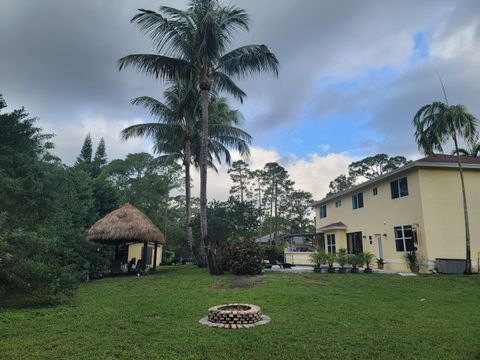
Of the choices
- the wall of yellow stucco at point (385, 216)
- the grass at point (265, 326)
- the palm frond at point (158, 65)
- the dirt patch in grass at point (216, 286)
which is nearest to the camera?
the grass at point (265, 326)

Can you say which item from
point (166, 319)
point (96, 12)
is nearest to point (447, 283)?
point (166, 319)

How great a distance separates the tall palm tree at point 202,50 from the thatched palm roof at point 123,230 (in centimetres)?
358

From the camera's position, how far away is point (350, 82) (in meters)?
15.7

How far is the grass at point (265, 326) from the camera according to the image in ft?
16.4

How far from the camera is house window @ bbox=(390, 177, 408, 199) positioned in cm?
1708

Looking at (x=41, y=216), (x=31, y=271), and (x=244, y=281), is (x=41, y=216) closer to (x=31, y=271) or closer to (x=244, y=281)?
(x=31, y=271)

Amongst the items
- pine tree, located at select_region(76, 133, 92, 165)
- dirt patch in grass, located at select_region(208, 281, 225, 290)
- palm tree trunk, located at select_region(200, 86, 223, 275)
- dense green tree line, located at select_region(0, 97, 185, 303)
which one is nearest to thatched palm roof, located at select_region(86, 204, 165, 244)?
dense green tree line, located at select_region(0, 97, 185, 303)

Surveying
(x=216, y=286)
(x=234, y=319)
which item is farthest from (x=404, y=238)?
(x=234, y=319)

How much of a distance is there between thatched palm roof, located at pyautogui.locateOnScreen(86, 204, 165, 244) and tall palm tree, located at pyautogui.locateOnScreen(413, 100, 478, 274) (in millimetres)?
13918

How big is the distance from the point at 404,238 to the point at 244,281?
9502 mm

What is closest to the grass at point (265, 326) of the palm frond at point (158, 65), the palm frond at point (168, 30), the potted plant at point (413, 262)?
the potted plant at point (413, 262)

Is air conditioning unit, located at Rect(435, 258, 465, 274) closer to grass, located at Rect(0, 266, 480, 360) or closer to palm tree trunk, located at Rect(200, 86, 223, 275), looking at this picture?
grass, located at Rect(0, 266, 480, 360)

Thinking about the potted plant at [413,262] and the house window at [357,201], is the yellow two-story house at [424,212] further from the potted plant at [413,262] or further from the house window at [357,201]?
the house window at [357,201]

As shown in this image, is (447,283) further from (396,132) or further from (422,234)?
(396,132)
